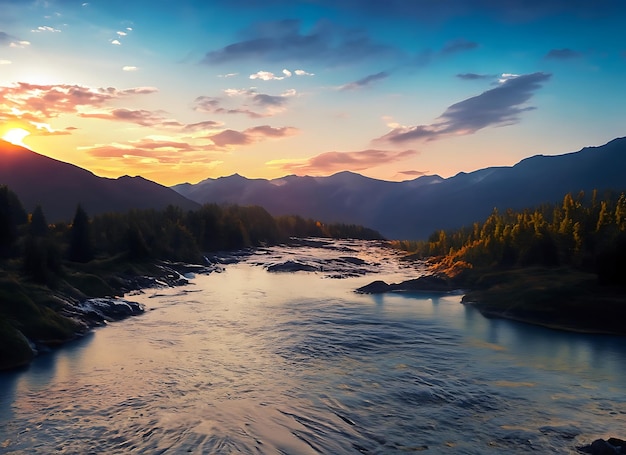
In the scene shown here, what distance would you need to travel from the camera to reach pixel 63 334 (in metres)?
35.2

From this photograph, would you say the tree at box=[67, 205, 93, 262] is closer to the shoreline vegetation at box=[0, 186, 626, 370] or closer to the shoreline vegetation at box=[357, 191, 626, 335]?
the shoreline vegetation at box=[0, 186, 626, 370]

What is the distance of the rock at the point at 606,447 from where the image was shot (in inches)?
699

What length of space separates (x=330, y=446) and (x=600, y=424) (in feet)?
38.8

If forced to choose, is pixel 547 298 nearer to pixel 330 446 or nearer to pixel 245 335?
pixel 245 335

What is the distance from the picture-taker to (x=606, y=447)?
59.1 feet

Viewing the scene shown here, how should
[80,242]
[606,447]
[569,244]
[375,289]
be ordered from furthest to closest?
1. [80,242]
2. [569,244]
3. [375,289]
4. [606,447]

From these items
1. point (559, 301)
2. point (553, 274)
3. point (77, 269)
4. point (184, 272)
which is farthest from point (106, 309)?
point (553, 274)

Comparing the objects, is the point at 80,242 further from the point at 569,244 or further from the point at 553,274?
the point at 569,244

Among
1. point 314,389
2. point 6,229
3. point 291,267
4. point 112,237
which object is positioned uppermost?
point 6,229

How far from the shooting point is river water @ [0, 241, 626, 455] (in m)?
19.5

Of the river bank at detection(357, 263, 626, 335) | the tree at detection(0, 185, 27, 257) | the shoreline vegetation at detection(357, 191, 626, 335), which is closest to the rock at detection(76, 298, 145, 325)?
the tree at detection(0, 185, 27, 257)

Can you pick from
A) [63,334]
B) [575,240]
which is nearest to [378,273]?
[575,240]

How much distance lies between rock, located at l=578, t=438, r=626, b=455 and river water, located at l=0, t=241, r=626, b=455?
916mm

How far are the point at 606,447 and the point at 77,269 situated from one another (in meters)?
58.0
